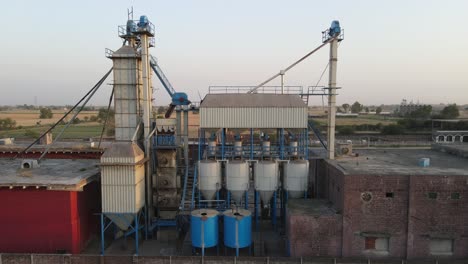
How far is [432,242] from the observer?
63.0 ft

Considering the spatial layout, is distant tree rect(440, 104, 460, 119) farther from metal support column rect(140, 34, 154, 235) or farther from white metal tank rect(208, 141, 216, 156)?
metal support column rect(140, 34, 154, 235)

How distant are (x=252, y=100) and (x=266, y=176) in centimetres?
565

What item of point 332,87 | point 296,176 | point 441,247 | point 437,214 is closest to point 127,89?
point 296,176

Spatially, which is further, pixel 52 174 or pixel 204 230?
pixel 52 174

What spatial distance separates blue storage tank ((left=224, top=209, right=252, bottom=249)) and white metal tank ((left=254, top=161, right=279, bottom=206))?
9.93 ft

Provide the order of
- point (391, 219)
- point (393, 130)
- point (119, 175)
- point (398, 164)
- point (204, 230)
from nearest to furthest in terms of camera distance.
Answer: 1. point (391, 219)
2. point (204, 230)
3. point (119, 175)
4. point (398, 164)
5. point (393, 130)

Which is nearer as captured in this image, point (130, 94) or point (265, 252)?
point (265, 252)

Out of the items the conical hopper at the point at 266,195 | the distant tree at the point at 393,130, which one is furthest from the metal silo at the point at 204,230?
the distant tree at the point at 393,130

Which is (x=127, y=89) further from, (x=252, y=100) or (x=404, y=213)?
(x=404, y=213)

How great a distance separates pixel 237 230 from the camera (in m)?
20.3

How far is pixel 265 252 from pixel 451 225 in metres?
10.9

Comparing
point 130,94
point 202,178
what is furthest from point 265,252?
point 130,94

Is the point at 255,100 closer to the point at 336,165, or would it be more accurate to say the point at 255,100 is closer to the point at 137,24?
the point at 336,165

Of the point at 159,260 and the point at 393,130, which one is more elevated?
the point at 393,130
